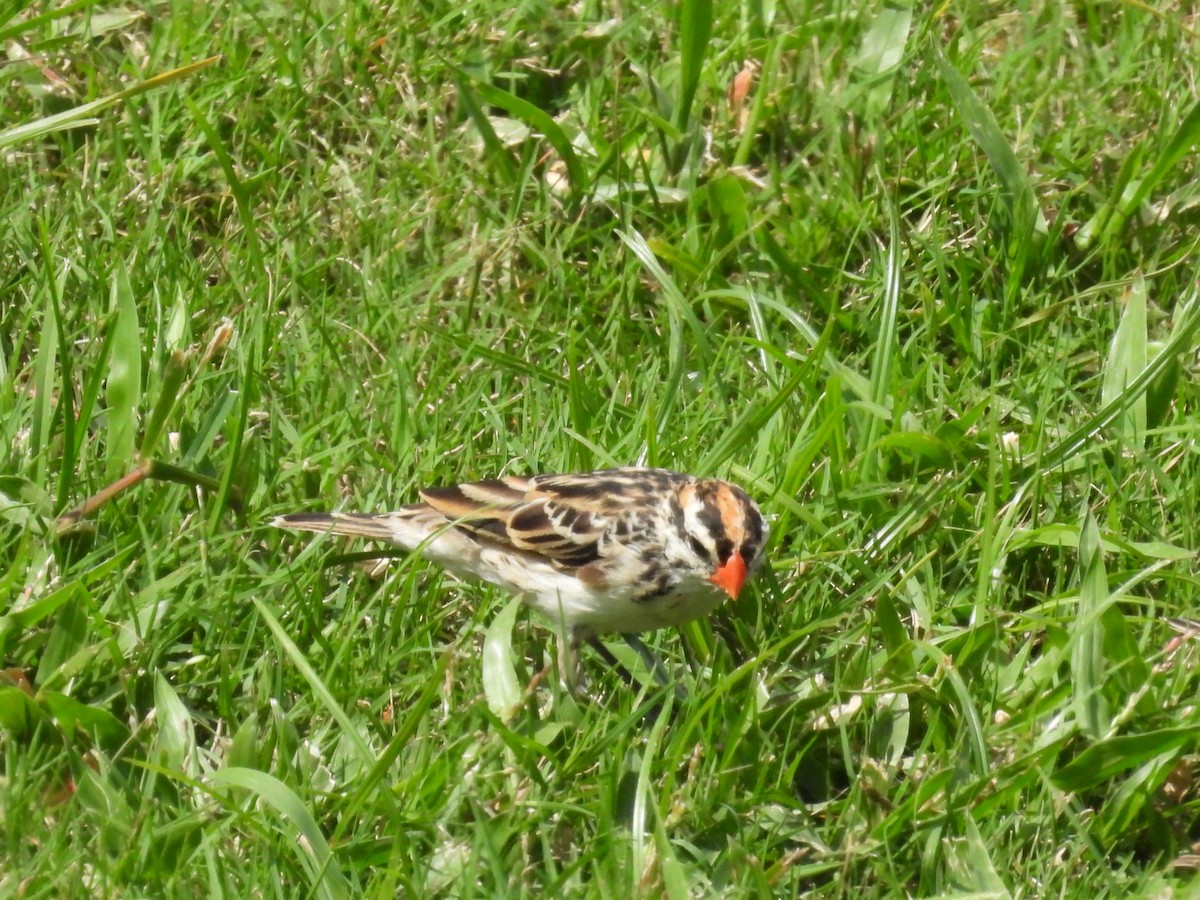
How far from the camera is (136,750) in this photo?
236 inches

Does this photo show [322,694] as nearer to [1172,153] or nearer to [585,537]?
[585,537]

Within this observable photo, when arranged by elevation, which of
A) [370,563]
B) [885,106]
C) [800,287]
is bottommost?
[370,563]

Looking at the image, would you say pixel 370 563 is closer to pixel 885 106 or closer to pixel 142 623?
pixel 142 623

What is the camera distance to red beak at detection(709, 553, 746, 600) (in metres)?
6.32

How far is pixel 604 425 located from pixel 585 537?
0.87m

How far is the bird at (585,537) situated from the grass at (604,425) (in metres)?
0.20

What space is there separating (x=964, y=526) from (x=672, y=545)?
4.34 ft

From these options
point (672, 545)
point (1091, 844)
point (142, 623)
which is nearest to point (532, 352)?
point (672, 545)

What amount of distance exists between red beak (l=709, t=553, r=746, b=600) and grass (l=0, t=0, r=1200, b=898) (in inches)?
11.9

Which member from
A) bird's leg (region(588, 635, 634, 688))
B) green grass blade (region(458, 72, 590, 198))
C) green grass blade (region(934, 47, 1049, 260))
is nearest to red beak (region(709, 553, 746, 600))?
bird's leg (region(588, 635, 634, 688))

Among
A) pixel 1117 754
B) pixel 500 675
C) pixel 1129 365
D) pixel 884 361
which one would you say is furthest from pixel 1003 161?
pixel 500 675

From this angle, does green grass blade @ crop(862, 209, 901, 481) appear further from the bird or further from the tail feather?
the tail feather

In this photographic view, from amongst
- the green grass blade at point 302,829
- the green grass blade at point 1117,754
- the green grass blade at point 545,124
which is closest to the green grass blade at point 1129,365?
the green grass blade at point 1117,754

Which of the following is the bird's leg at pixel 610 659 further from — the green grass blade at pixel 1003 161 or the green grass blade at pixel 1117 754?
the green grass blade at pixel 1003 161
